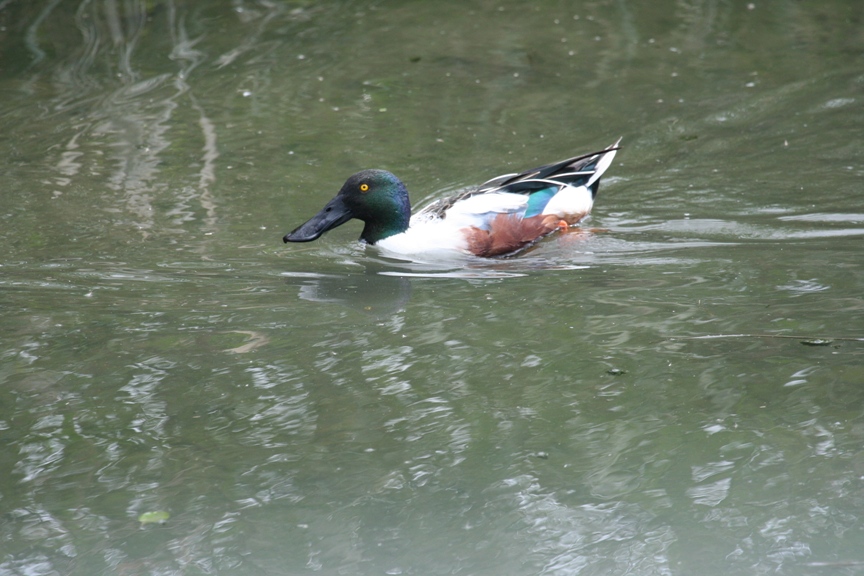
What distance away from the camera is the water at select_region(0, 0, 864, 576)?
3.67 m

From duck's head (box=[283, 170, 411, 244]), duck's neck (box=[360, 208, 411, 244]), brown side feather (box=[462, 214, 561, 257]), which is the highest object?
duck's head (box=[283, 170, 411, 244])

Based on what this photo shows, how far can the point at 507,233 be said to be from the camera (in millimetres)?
6910

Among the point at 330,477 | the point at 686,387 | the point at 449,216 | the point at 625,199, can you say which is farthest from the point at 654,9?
the point at 330,477

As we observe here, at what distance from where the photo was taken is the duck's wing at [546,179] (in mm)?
7023

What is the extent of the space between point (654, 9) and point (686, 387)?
868cm

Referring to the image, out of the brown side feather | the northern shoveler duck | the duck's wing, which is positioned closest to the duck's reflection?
the northern shoveler duck

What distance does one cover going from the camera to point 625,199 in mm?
7840

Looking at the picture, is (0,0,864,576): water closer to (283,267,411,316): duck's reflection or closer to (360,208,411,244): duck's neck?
(283,267,411,316): duck's reflection

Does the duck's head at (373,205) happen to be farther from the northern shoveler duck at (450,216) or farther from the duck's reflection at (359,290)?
the duck's reflection at (359,290)

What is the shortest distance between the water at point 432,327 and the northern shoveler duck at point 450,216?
0.19 m

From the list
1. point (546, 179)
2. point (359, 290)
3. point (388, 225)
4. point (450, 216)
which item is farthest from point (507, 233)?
point (359, 290)

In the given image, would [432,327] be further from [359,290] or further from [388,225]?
[388,225]

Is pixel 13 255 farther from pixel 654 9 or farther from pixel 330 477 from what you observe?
pixel 654 9

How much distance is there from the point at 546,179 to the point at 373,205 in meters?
1.37
